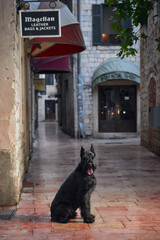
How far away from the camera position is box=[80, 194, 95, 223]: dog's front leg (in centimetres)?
432

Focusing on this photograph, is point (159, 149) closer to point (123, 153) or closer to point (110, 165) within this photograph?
point (123, 153)

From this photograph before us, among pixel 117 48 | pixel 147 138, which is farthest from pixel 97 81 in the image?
pixel 147 138

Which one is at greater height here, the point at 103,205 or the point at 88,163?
the point at 88,163

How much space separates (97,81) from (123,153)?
6.06 metres

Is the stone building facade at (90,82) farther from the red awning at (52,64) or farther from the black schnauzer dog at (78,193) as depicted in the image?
the black schnauzer dog at (78,193)

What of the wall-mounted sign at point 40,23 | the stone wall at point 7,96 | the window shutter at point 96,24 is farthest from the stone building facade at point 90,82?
the stone wall at point 7,96

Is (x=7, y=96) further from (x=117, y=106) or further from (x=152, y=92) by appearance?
(x=117, y=106)

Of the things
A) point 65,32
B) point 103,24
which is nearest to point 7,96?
point 65,32

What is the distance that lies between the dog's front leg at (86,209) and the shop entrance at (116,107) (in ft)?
46.1

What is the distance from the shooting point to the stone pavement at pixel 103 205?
4113 millimetres

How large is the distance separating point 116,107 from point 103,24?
13.8 ft

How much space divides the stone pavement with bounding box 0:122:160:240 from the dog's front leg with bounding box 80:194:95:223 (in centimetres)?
8

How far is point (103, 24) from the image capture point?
18234mm

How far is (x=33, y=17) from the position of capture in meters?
5.44
